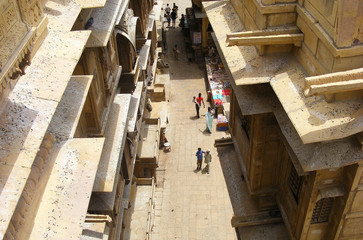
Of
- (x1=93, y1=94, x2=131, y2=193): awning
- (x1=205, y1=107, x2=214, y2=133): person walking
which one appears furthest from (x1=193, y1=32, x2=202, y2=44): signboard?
(x1=93, y1=94, x2=131, y2=193): awning

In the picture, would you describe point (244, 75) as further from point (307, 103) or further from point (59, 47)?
point (59, 47)

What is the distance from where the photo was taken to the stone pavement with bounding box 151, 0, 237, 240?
47.8 feet

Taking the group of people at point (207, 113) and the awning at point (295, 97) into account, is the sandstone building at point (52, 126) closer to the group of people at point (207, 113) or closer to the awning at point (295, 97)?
the awning at point (295, 97)

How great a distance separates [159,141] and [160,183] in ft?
8.50

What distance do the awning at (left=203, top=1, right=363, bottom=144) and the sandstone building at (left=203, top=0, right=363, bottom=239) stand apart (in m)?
0.02

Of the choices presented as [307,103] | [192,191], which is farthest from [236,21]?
[192,191]

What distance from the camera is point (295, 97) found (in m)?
8.58

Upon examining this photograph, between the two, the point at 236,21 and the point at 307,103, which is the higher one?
the point at 236,21

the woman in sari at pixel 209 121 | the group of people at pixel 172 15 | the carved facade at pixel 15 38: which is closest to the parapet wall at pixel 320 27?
the carved facade at pixel 15 38

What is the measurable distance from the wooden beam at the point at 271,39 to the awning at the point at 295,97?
0.65 m

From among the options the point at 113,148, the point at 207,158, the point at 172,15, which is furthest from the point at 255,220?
the point at 172,15

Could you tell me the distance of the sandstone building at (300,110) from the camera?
7.53 meters

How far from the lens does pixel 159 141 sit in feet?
61.2

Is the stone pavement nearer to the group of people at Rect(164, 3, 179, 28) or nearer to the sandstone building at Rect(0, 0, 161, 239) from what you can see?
the sandstone building at Rect(0, 0, 161, 239)
